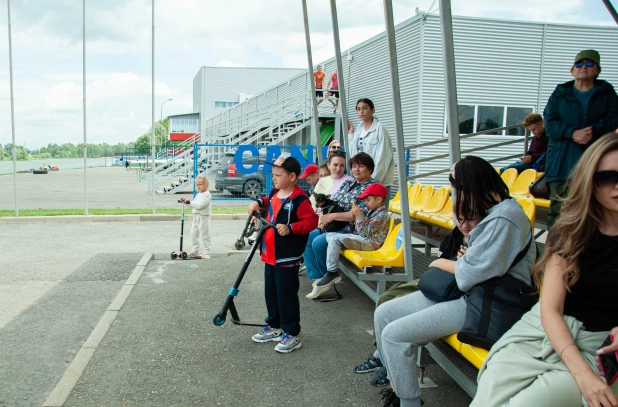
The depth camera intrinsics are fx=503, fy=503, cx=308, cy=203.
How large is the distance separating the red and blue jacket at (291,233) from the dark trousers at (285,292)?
0.09 meters

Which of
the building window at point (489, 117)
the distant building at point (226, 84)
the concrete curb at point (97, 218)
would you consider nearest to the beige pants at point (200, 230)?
the concrete curb at point (97, 218)

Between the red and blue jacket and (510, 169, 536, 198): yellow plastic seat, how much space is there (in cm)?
340

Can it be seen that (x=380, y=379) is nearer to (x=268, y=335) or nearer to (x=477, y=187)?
(x=268, y=335)

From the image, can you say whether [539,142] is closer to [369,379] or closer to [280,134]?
[369,379]

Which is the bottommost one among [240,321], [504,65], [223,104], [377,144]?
[240,321]

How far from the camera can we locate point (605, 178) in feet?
7.15

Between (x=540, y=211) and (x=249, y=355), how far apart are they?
390cm

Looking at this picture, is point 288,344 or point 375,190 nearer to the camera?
point 288,344

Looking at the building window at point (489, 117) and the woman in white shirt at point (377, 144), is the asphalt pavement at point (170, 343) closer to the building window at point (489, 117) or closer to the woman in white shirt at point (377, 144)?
the woman in white shirt at point (377, 144)

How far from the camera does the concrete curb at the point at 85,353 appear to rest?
3.49 metres

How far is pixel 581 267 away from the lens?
2.25 m

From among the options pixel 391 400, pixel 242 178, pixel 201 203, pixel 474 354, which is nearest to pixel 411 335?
pixel 474 354

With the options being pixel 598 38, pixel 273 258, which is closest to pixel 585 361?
pixel 273 258

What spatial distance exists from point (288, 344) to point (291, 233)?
97 cm
